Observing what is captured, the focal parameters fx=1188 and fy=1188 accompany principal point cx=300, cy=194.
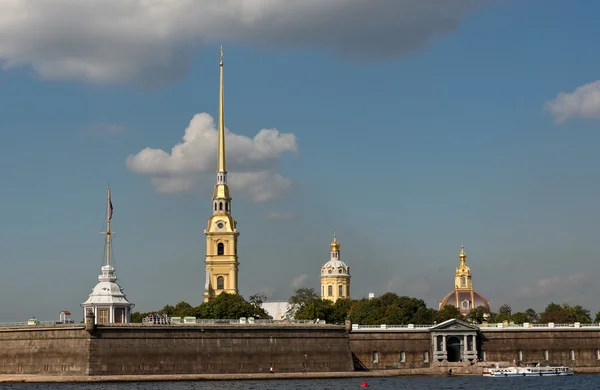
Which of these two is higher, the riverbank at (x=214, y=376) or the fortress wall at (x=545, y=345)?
the fortress wall at (x=545, y=345)

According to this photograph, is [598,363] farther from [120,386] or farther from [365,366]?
[120,386]

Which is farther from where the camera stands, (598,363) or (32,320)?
(598,363)

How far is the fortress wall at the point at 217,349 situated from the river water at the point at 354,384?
4.43 metres

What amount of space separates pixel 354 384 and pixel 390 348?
21.3m

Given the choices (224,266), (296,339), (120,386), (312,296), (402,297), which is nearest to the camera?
(120,386)

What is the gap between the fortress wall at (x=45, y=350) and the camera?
106062mm

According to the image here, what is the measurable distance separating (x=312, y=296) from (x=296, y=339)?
230 ft

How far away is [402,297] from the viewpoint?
15088 centimetres

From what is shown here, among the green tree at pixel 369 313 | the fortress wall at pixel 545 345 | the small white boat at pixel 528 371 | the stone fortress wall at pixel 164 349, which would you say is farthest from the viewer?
the green tree at pixel 369 313

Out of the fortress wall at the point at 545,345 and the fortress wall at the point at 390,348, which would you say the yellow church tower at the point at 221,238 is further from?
the fortress wall at the point at 545,345

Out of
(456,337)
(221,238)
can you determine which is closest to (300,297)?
(221,238)

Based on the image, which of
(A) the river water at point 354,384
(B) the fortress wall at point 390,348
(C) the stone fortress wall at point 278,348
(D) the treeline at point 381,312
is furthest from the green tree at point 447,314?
(A) the river water at point 354,384

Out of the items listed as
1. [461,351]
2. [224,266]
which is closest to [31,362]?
[461,351]

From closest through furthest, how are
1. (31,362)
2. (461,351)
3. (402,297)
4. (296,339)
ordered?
(31,362) → (296,339) → (461,351) → (402,297)
